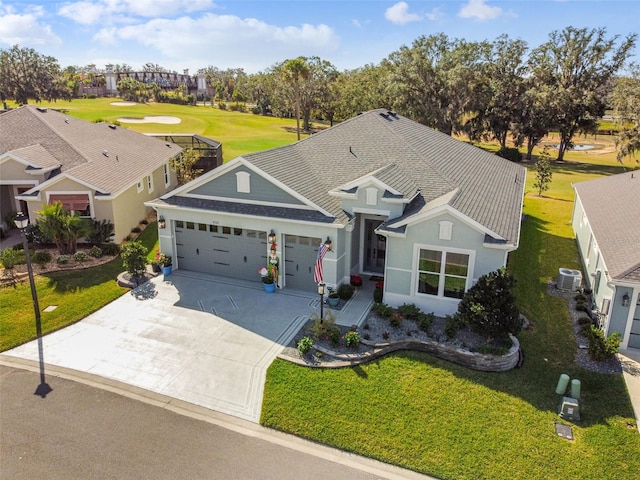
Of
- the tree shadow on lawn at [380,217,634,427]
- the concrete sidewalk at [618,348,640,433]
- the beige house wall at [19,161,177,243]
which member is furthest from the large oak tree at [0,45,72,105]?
the concrete sidewalk at [618,348,640,433]

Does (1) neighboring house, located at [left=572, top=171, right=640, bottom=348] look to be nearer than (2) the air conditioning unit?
Yes

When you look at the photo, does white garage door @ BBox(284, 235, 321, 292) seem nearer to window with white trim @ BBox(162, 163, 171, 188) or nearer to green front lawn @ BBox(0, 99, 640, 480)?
green front lawn @ BBox(0, 99, 640, 480)

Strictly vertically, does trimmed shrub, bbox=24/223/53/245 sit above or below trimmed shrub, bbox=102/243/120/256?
above

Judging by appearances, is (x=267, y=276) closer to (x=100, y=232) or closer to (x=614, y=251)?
(x=100, y=232)

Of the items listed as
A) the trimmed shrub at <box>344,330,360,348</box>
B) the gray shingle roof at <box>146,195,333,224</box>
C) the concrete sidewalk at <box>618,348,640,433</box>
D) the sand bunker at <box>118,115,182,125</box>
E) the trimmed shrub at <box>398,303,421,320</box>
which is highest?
the sand bunker at <box>118,115,182,125</box>

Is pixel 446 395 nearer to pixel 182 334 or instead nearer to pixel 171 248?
pixel 182 334

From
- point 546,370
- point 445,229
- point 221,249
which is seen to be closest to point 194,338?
point 221,249

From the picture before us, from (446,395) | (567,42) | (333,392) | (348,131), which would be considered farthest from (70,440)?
(567,42)
